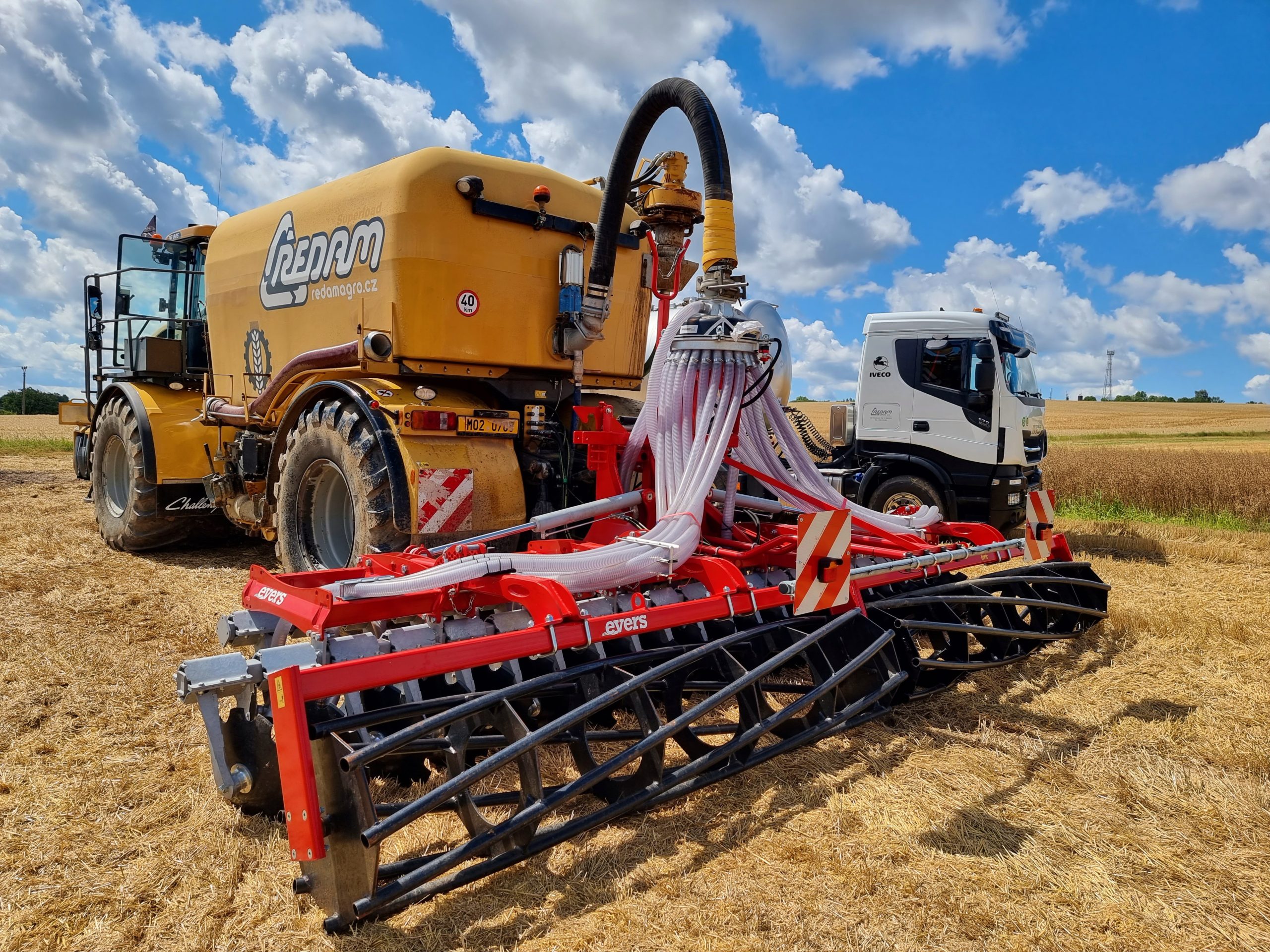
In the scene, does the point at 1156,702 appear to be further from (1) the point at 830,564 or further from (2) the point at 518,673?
(2) the point at 518,673

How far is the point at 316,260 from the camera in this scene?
532cm

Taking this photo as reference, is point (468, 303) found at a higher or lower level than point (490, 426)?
higher

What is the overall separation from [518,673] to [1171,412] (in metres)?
49.5

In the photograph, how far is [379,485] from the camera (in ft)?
14.2

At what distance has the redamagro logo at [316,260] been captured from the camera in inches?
190

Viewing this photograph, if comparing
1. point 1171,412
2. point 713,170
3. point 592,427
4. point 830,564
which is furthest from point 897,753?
point 1171,412

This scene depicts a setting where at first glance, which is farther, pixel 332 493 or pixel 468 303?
pixel 332 493

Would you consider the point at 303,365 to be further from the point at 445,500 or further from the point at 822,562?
the point at 822,562

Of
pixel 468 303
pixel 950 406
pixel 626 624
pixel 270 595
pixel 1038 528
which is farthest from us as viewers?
pixel 950 406

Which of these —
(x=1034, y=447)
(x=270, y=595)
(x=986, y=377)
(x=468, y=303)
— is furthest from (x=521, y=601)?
(x=1034, y=447)

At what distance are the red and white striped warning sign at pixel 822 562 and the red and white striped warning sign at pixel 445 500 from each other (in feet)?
6.39

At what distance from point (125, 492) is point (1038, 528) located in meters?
7.66

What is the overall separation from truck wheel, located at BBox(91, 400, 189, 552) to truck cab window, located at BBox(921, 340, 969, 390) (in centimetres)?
689

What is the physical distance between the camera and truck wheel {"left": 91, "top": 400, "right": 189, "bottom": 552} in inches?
276
